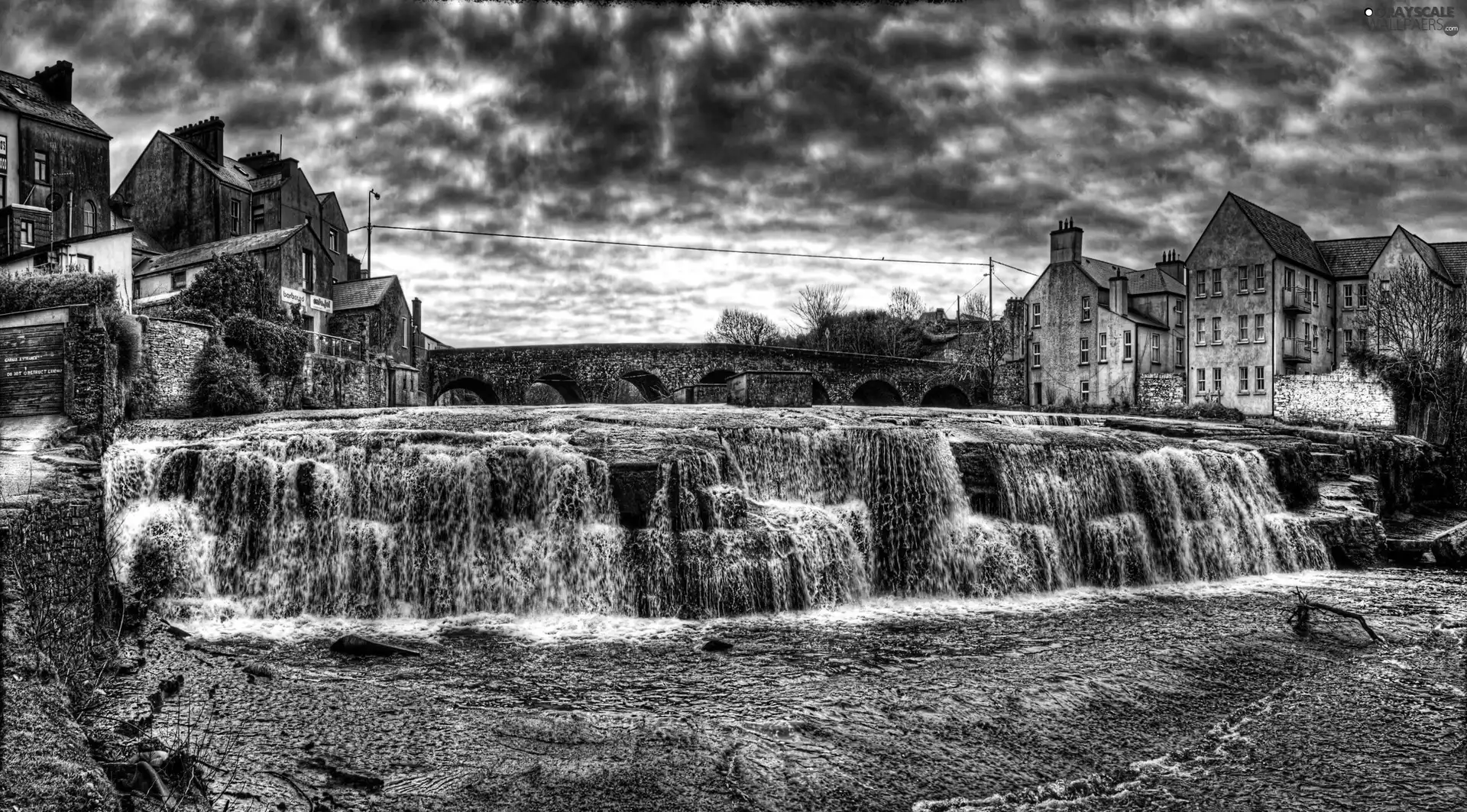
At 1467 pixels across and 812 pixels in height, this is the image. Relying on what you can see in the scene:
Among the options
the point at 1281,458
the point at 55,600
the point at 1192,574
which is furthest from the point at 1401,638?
the point at 55,600

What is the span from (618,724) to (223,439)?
11230 mm

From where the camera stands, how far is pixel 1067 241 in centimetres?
4612

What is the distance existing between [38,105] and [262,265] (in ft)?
34.0

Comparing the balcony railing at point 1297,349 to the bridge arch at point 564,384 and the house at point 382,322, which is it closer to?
the bridge arch at point 564,384

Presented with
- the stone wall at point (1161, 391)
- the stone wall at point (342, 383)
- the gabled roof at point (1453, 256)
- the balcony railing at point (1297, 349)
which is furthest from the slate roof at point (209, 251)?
the gabled roof at point (1453, 256)

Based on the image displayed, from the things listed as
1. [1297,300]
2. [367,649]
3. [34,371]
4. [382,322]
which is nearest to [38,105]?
[382,322]

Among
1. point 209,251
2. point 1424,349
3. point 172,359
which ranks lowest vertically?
point 172,359


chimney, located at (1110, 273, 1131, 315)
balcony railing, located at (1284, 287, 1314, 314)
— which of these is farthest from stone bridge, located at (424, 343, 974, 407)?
balcony railing, located at (1284, 287, 1314, 314)

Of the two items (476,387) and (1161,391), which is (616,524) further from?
(1161,391)

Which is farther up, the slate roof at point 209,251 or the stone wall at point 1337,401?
the slate roof at point 209,251

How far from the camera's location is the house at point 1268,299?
→ 137 feet

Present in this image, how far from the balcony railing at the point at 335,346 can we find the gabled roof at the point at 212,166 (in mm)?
14111

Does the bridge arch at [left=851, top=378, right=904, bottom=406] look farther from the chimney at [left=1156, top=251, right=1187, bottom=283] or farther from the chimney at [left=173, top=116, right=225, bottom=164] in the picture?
the chimney at [left=173, top=116, right=225, bottom=164]

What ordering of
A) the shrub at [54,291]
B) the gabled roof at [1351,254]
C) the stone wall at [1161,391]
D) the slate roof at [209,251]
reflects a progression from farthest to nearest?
the gabled roof at [1351,254] → the stone wall at [1161,391] → the slate roof at [209,251] → the shrub at [54,291]
